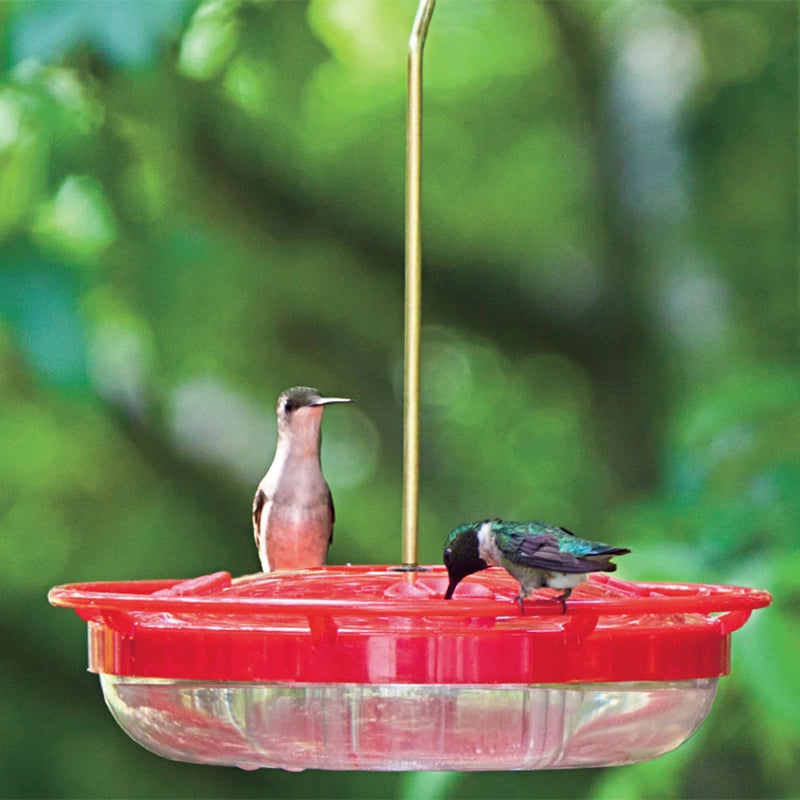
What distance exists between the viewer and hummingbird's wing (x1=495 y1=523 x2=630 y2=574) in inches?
59.7

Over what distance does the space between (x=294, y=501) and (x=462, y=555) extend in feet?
2.34

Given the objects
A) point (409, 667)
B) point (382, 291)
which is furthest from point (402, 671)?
point (382, 291)

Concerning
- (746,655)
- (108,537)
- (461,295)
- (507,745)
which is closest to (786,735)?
(746,655)

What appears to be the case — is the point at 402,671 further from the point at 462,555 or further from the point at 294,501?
the point at 294,501

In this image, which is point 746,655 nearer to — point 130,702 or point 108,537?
point 130,702

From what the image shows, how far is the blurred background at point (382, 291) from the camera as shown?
5199 mm

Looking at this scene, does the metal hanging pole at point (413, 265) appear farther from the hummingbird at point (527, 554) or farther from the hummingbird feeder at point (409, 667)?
the hummingbird at point (527, 554)

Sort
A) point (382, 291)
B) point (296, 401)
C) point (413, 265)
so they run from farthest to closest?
point (382, 291)
point (296, 401)
point (413, 265)

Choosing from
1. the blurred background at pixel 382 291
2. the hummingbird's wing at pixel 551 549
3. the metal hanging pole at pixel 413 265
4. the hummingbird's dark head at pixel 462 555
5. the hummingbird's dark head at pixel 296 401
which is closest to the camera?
the hummingbird's wing at pixel 551 549

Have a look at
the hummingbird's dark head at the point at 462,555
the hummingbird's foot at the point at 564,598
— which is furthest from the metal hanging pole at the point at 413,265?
the hummingbird's foot at the point at 564,598

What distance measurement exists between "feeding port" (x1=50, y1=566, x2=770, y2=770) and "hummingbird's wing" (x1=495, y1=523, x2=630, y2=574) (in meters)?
0.05

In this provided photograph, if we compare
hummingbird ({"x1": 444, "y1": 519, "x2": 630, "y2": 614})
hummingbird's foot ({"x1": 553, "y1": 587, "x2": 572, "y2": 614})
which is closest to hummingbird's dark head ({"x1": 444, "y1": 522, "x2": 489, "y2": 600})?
hummingbird ({"x1": 444, "y1": 519, "x2": 630, "y2": 614})

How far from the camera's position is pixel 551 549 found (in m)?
1.61

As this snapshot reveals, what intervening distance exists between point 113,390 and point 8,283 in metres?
1.34
